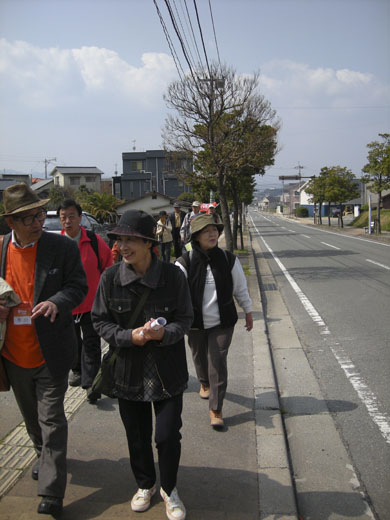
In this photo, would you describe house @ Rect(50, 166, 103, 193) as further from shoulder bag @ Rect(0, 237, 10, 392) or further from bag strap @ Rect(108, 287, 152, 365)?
bag strap @ Rect(108, 287, 152, 365)

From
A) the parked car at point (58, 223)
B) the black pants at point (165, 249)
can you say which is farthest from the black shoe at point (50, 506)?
the parked car at point (58, 223)

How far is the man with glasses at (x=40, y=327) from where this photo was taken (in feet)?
9.60

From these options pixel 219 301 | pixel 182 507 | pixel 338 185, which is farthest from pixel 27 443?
pixel 338 185

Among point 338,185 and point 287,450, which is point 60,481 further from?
point 338,185

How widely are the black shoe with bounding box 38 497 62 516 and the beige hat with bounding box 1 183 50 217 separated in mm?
1740

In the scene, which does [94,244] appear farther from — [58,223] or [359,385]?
[58,223]

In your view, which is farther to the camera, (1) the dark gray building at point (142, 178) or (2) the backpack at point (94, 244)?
(1) the dark gray building at point (142, 178)

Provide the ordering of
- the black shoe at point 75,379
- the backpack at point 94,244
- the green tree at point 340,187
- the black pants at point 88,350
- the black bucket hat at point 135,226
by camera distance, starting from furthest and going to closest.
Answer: the green tree at point 340,187 < the black shoe at point 75,379 < the backpack at point 94,244 < the black pants at point 88,350 < the black bucket hat at point 135,226

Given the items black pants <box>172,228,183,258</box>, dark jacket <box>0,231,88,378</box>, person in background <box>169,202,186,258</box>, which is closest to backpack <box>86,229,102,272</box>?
dark jacket <box>0,231,88,378</box>

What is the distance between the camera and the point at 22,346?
2990 millimetres

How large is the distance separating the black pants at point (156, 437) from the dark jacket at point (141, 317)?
0.12 m

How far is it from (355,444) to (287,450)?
579 mm

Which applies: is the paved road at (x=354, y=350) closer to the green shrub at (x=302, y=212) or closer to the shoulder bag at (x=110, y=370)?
the shoulder bag at (x=110, y=370)

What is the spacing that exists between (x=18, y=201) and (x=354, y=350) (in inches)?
199
